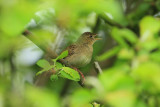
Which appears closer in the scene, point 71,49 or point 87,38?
point 71,49

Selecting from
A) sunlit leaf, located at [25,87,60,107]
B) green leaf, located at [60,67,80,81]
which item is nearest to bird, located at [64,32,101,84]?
green leaf, located at [60,67,80,81]

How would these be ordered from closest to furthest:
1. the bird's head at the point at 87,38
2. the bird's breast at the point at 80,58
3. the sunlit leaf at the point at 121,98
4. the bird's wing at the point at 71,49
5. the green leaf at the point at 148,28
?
the sunlit leaf at the point at 121,98 → the green leaf at the point at 148,28 → the bird's breast at the point at 80,58 → the bird's wing at the point at 71,49 → the bird's head at the point at 87,38

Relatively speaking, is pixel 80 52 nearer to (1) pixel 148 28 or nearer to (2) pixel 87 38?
(2) pixel 87 38

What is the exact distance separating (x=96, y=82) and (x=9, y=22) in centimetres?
61

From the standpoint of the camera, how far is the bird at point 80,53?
501 centimetres

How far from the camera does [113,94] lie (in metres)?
1.74

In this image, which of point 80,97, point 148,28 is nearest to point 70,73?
point 148,28

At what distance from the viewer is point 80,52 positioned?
528 cm

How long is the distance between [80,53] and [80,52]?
0.03 meters

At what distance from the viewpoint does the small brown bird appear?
5016 millimetres

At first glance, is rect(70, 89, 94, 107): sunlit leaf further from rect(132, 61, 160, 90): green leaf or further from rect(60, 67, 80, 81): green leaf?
rect(60, 67, 80, 81): green leaf

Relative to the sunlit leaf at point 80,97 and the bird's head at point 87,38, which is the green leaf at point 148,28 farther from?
the bird's head at point 87,38

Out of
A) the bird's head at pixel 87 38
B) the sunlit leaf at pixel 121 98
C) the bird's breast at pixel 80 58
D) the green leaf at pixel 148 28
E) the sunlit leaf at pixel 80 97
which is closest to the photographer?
the sunlit leaf at pixel 121 98

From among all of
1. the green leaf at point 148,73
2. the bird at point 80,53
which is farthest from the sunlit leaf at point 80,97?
the bird at point 80,53
